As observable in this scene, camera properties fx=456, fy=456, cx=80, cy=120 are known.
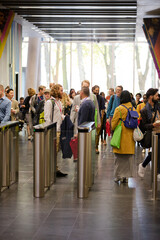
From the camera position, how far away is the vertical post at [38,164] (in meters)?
6.77

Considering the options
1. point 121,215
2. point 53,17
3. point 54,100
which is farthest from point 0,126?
point 53,17

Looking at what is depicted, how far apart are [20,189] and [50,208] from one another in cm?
149

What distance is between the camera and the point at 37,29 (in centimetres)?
2422

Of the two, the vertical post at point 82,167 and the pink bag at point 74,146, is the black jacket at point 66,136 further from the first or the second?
the vertical post at point 82,167

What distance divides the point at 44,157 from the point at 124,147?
157 centimetres

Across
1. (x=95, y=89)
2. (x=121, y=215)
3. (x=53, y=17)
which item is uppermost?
(x=53, y=17)

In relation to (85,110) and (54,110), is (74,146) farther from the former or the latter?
(54,110)

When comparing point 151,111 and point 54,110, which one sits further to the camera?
point 54,110

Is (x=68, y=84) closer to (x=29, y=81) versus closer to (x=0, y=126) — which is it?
(x=29, y=81)

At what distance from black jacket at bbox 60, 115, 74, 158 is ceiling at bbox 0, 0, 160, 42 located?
9.03 meters

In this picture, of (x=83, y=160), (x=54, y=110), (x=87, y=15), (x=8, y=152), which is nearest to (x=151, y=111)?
(x=54, y=110)

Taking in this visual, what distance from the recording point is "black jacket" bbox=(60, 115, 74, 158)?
791cm

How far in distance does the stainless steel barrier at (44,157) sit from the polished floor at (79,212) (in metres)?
0.17

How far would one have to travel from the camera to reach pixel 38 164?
6809 millimetres
